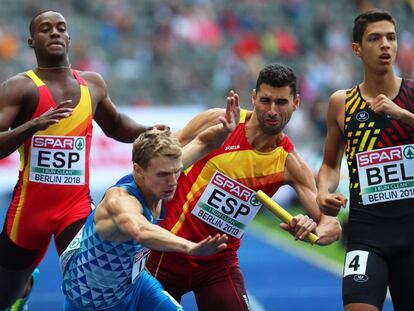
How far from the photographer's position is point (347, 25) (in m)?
27.4

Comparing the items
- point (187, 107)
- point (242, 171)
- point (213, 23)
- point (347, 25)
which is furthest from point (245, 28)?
point (242, 171)

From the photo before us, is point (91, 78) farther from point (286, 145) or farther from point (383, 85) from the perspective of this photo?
point (383, 85)

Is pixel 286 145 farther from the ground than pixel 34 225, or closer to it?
farther from the ground

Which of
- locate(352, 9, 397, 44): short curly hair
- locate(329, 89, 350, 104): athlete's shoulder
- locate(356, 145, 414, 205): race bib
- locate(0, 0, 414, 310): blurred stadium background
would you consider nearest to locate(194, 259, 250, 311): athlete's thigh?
locate(356, 145, 414, 205): race bib

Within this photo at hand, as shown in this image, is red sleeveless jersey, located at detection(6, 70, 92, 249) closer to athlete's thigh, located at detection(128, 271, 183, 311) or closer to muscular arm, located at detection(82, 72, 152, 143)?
muscular arm, located at detection(82, 72, 152, 143)

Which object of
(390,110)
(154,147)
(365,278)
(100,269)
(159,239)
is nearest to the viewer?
(159,239)

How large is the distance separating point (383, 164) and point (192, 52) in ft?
58.9

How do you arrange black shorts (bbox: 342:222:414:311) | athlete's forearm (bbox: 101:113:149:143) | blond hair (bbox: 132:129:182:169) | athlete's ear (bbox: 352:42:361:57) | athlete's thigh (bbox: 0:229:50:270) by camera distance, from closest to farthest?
blond hair (bbox: 132:129:182:169)
black shorts (bbox: 342:222:414:311)
athlete's ear (bbox: 352:42:361:57)
athlete's thigh (bbox: 0:229:50:270)
athlete's forearm (bbox: 101:113:149:143)

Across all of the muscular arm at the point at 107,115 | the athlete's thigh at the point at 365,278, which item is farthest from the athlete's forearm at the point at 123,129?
the athlete's thigh at the point at 365,278

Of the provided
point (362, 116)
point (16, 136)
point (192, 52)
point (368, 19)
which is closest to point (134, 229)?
point (16, 136)

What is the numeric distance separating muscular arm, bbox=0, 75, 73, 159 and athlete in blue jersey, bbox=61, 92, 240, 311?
1.05 m

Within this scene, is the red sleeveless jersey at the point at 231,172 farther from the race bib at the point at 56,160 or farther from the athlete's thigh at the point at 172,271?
the race bib at the point at 56,160

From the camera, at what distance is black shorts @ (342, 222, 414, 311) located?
7.01 meters

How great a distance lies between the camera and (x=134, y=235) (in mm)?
5961
